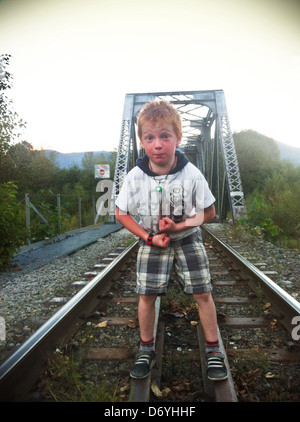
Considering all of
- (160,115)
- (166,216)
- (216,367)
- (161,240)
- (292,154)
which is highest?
(292,154)

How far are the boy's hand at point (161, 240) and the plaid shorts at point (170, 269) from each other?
13cm

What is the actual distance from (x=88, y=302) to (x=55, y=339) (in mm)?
665

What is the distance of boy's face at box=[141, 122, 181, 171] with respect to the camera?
1603 millimetres

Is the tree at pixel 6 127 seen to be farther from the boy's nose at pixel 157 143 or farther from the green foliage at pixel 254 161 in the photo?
the green foliage at pixel 254 161

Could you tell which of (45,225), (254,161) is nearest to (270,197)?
(45,225)

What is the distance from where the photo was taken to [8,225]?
4.38 meters

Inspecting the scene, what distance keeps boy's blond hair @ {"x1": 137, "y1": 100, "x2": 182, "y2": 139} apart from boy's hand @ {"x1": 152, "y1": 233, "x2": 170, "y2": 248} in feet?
1.73

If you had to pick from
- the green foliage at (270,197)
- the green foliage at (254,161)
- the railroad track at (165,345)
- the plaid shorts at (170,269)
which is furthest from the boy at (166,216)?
the green foliage at (254,161)

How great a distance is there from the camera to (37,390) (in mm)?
1606

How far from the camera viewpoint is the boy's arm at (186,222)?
157cm

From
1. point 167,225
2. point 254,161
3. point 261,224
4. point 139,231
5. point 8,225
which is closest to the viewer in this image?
point 167,225

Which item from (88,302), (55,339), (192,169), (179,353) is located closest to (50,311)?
(88,302)

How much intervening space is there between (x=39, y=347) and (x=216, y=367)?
3.27 feet

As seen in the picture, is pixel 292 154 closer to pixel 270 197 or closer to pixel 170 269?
pixel 270 197
